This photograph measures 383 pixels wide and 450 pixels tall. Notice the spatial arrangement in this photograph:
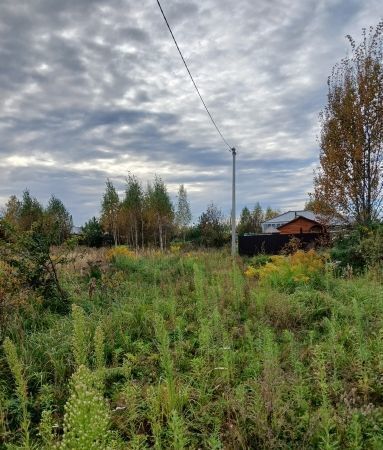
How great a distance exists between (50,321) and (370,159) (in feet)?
29.1

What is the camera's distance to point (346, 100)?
31.8 ft

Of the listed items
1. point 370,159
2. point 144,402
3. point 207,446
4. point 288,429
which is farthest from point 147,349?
point 370,159

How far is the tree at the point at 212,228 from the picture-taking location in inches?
931

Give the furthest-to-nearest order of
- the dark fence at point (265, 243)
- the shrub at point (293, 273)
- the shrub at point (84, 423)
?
the dark fence at point (265, 243) < the shrub at point (293, 273) < the shrub at point (84, 423)

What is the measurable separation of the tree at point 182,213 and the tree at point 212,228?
202 inches

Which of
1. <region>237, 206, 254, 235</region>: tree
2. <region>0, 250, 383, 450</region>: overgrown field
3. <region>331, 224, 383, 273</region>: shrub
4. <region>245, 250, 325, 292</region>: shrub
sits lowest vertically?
<region>0, 250, 383, 450</region>: overgrown field

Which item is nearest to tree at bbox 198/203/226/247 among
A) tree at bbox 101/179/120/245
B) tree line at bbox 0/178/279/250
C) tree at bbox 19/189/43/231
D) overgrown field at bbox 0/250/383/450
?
tree line at bbox 0/178/279/250

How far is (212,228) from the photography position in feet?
78.4

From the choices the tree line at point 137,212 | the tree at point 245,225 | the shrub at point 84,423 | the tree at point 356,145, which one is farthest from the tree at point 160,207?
the shrub at point 84,423

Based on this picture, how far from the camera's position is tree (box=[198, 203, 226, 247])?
23656 mm

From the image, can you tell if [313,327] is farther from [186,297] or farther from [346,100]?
[346,100]

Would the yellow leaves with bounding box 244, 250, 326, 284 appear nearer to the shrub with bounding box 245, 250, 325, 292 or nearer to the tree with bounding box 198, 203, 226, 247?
the shrub with bounding box 245, 250, 325, 292

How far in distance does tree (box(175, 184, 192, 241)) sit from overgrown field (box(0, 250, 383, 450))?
24.4 meters

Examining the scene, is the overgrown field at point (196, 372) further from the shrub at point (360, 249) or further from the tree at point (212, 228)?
the tree at point (212, 228)
